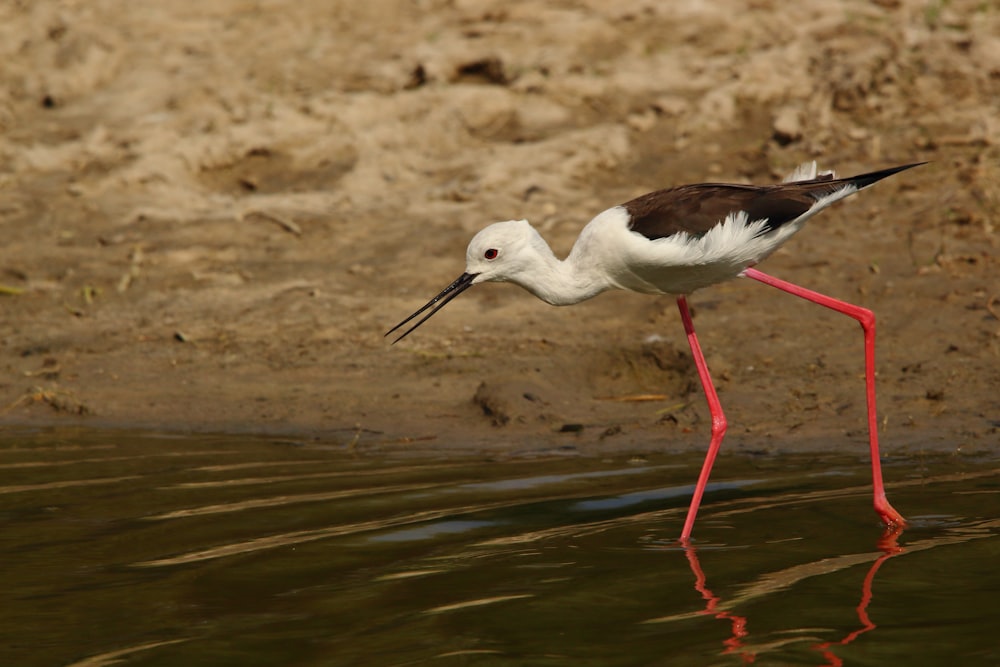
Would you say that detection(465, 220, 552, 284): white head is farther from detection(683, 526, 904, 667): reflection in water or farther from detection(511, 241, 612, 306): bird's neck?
detection(683, 526, 904, 667): reflection in water

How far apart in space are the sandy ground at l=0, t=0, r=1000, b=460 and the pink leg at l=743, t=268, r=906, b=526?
59 cm

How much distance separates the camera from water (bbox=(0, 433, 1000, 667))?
3.38m

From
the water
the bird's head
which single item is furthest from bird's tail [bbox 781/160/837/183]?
the water

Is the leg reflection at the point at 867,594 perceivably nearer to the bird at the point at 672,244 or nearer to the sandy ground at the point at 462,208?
the bird at the point at 672,244

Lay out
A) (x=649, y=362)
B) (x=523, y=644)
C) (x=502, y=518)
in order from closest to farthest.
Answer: (x=523, y=644)
(x=502, y=518)
(x=649, y=362)

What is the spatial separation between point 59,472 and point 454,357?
84.5 inches

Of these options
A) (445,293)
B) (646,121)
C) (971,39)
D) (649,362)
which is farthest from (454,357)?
(971,39)

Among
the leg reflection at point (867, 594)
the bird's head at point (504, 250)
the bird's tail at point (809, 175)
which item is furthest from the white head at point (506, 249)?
the leg reflection at point (867, 594)

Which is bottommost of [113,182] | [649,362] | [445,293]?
[649,362]

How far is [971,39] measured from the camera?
8.53 m

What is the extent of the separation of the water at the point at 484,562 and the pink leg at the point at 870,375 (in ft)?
0.22

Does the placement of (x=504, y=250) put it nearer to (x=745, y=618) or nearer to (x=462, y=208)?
(x=745, y=618)

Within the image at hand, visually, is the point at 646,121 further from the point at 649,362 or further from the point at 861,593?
the point at 861,593

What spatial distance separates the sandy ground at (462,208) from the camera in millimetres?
6352
